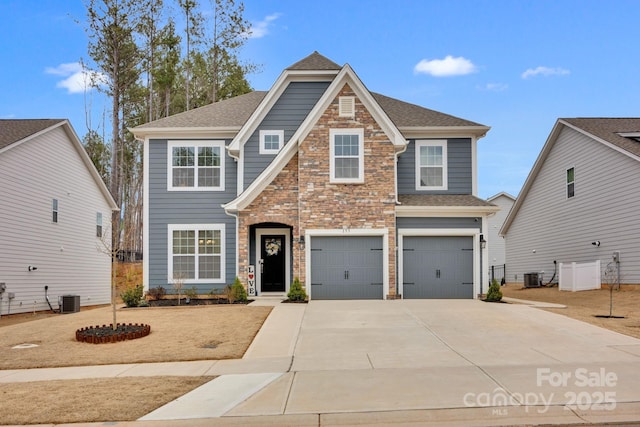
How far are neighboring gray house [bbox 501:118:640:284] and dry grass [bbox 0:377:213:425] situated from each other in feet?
58.9

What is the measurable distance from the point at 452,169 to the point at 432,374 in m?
13.8

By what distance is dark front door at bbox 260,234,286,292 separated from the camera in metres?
21.6

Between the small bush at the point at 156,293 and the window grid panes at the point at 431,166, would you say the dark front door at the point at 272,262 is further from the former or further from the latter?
the window grid panes at the point at 431,166

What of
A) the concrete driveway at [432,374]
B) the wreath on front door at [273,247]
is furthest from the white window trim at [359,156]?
the concrete driveway at [432,374]

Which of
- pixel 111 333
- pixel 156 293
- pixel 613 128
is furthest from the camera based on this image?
pixel 613 128

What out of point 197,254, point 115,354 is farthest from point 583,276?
point 115,354

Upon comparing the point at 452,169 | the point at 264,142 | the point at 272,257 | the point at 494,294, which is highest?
the point at 264,142

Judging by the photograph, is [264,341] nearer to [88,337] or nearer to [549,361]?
[88,337]

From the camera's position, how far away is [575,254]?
82.1 ft

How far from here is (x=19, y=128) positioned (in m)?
22.8

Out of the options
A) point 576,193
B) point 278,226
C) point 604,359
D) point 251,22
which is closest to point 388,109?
point 278,226

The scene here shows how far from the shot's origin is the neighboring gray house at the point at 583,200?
69.8ft

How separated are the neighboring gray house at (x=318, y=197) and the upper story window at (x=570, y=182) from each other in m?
6.18

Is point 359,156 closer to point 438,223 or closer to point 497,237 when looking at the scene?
point 438,223
